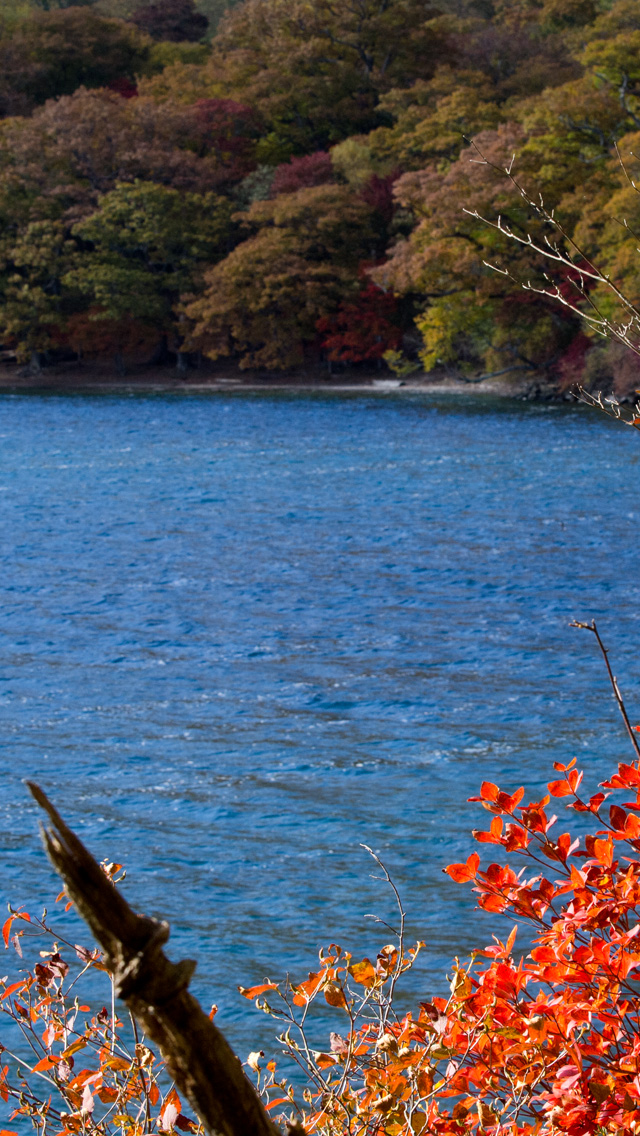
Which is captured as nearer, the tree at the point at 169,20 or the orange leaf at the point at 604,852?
the orange leaf at the point at 604,852

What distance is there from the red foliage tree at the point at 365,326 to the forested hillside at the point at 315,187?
0.10 metres

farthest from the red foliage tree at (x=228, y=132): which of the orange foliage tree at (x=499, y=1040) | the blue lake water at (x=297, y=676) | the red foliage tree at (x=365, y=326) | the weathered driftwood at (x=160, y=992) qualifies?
the weathered driftwood at (x=160, y=992)

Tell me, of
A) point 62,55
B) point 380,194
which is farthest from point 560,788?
point 62,55

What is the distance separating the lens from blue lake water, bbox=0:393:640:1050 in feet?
21.6

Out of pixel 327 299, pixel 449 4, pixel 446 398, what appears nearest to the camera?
pixel 446 398

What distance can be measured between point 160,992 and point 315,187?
4037cm

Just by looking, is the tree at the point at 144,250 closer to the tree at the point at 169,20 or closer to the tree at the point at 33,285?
the tree at the point at 33,285

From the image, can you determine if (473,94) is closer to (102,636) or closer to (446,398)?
(446,398)

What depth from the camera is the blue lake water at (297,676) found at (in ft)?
21.6

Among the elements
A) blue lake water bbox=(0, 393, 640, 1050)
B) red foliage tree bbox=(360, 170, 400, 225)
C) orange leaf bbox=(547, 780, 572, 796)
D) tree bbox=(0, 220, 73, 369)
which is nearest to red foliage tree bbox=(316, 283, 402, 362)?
red foliage tree bbox=(360, 170, 400, 225)

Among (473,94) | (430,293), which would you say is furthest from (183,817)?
(473,94)

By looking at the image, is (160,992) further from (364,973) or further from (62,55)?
(62,55)

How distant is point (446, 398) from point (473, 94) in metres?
10.7

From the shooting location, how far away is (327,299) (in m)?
38.6
